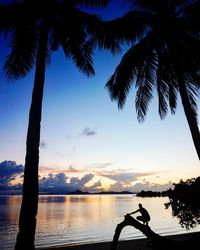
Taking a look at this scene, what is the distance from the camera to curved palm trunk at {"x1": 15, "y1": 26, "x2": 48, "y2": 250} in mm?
10539

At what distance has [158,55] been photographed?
1590 cm

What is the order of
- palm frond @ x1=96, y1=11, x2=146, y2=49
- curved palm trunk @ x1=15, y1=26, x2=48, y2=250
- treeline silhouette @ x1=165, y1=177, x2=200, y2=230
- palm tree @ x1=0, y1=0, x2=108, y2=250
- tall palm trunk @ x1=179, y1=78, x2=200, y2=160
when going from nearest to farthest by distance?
curved palm trunk @ x1=15, y1=26, x2=48, y2=250
palm tree @ x1=0, y1=0, x2=108, y2=250
tall palm trunk @ x1=179, y1=78, x2=200, y2=160
palm frond @ x1=96, y1=11, x2=146, y2=49
treeline silhouette @ x1=165, y1=177, x2=200, y2=230

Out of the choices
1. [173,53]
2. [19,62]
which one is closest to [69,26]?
[19,62]

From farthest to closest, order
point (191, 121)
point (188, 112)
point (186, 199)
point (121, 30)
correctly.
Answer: point (186, 199), point (121, 30), point (188, 112), point (191, 121)

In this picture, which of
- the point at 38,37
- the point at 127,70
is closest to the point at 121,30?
the point at 127,70

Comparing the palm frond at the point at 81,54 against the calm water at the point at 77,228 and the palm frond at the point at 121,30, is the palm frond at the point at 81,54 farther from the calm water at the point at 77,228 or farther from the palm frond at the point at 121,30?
the calm water at the point at 77,228

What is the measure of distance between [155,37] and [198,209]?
9.45 meters

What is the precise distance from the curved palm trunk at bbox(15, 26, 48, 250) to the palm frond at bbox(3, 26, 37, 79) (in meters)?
1.33

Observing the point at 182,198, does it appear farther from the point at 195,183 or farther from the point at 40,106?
the point at 40,106

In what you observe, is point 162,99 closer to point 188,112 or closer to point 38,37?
point 188,112

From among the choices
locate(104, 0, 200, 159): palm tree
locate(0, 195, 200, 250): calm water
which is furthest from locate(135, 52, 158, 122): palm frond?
locate(0, 195, 200, 250): calm water

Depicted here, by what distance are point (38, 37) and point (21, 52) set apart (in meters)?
1.02

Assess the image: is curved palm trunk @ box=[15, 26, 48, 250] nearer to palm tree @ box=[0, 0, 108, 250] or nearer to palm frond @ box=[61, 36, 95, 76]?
palm tree @ box=[0, 0, 108, 250]

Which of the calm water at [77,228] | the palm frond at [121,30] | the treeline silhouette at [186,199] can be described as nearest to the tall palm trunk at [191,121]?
the palm frond at [121,30]
